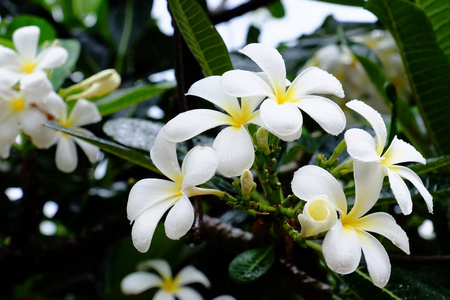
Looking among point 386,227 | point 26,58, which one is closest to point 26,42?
point 26,58

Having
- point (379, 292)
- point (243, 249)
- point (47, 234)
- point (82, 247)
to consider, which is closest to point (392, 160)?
point (379, 292)

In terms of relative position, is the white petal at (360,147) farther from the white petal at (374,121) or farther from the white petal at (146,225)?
the white petal at (146,225)

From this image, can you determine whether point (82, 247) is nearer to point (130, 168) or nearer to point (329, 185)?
point (130, 168)

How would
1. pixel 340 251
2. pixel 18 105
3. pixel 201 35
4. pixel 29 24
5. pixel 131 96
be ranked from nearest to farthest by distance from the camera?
pixel 340 251, pixel 201 35, pixel 18 105, pixel 131 96, pixel 29 24

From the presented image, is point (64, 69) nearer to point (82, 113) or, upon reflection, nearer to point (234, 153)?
point (82, 113)

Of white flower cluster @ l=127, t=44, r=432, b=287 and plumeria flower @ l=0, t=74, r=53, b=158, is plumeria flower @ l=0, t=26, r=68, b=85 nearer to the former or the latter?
plumeria flower @ l=0, t=74, r=53, b=158

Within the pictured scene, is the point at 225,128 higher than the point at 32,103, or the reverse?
the point at 225,128

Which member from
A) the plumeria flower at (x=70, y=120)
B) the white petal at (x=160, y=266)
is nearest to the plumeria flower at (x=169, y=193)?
the plumeria flower at (x=70, y=120)
